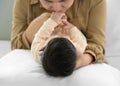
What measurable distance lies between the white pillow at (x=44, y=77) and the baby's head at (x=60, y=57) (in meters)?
0.03

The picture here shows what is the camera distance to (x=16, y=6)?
1159mm

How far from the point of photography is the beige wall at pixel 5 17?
169 cm

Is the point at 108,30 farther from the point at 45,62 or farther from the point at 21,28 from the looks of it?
the point at 45,62

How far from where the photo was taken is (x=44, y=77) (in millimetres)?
842

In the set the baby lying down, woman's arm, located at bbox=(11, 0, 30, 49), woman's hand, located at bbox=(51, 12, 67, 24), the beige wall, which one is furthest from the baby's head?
the beige wall

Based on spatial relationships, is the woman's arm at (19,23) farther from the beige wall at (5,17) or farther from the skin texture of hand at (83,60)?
the beige wall at (5,17)

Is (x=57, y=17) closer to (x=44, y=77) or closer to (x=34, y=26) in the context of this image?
(x=34, y=26)

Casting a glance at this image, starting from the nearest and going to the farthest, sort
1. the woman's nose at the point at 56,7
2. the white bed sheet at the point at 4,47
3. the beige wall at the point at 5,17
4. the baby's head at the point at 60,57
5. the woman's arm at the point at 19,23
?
the baby's head at the point at 60,57 < the woman's nose at the point at 56,7 < the woman's arm at the point at 19,23 < the white bed sheet at the point at 4,47 < the beige wall at the point at 5,17

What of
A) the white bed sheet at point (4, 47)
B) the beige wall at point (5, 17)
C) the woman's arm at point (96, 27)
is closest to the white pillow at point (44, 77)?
the woman's arm at point (96, 27)

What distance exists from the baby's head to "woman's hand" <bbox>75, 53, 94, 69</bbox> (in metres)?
0.06

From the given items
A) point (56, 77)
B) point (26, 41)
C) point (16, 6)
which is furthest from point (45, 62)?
point (16, 6)

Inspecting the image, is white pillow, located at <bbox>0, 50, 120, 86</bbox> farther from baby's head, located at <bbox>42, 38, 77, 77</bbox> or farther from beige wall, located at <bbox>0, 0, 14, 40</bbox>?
beige wall, located at <bbox>0, 0, 14, 40</bbox>

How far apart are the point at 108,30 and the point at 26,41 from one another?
1.59 feet

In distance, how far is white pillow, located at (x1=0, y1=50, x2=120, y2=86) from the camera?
0.82 metres
